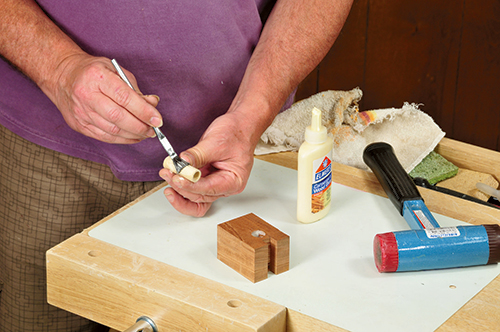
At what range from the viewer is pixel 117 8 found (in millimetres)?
933

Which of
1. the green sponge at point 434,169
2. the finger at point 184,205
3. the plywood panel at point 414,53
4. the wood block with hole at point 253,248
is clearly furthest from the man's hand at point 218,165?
the plywood panel at point 414,53

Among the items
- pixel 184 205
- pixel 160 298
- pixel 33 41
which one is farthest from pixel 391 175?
pixel 33 41

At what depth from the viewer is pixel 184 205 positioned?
928mm

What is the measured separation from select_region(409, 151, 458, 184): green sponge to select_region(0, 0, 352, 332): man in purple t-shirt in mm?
349

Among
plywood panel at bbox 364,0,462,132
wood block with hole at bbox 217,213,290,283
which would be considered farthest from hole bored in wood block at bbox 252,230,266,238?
plywood panel at bbox 364,0,462,132

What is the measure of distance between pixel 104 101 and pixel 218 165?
0.22m

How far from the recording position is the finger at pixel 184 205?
0.92m

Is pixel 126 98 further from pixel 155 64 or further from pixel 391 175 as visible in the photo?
pixel 391 175

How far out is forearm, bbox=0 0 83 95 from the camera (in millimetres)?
922

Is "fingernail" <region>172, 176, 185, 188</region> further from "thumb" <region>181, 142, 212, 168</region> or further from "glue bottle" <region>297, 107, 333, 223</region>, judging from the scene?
A: "glue bottle" <region>297, 107, 333, 223</region>

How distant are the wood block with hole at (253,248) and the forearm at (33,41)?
1.32ft

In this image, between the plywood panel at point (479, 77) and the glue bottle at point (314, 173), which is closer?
the glue bottle at point (314, 173)

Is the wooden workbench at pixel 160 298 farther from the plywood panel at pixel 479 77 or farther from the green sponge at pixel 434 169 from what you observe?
the plywood panel at pixel 479 77

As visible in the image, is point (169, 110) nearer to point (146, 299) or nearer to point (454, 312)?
point (146, 299)
